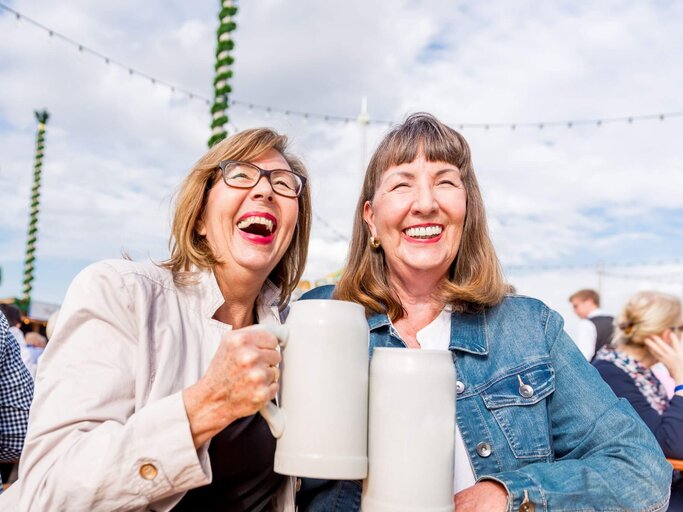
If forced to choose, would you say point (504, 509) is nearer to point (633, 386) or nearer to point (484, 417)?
point (484, 417)

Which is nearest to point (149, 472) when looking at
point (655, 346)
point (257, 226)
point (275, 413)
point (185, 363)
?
point (275, 413)

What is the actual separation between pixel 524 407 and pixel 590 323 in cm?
506

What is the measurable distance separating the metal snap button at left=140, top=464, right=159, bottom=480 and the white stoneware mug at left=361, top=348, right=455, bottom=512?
36 centimetres

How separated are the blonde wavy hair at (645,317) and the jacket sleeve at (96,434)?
303 centimetres

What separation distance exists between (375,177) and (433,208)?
26cm

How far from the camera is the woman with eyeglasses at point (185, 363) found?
0.92 meters

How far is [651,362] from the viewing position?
130 inches

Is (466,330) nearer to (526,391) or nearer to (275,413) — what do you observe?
(526,391)

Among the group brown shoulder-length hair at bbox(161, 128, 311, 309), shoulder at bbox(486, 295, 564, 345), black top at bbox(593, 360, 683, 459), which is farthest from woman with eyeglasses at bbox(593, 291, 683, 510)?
brown shoulder-length hair at bbox(161, 128, 311, 309)

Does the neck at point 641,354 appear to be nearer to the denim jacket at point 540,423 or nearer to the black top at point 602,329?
the denim jacket at point 540,423

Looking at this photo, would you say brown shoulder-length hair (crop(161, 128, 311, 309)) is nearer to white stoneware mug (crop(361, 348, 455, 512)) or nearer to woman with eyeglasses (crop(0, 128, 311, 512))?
woman with eyeglasses (crop(0, 128, 311, 512))

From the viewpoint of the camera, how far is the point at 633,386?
9.32 feet

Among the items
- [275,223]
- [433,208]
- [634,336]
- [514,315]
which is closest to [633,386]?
[634,336]

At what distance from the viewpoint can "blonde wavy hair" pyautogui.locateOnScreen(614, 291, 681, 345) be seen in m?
3.27
